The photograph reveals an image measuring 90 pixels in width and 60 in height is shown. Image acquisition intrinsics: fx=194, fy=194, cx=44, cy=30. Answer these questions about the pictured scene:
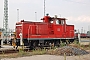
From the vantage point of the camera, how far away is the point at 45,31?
22359 millimetres

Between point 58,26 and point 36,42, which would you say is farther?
point 58,26

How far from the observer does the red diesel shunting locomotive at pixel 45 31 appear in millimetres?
21000

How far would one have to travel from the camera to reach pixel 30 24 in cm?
2155

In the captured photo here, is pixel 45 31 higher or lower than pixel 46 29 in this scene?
lower

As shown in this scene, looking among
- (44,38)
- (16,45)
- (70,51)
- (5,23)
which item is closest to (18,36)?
(16,45)

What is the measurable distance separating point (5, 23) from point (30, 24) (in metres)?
31.4

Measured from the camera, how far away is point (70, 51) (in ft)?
44.0

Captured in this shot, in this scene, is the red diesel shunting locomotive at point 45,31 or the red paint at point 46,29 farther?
the red paint at point 46,29

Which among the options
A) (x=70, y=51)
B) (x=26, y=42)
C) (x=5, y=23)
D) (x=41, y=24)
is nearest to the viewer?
(x=70, y=51)

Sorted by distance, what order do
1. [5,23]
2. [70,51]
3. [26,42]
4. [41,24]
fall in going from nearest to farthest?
[70,51]
[26,42]
[41,24]
[5,23]

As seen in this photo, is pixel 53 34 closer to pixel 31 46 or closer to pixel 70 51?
pixel 31 46

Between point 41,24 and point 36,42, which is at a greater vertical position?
point 41,24

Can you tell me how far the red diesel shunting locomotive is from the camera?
21.0 metres

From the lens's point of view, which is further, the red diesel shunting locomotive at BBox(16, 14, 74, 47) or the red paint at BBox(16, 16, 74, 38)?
the red paint at BBox(16, 16, 74, 38)
